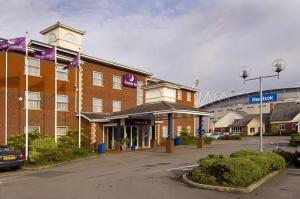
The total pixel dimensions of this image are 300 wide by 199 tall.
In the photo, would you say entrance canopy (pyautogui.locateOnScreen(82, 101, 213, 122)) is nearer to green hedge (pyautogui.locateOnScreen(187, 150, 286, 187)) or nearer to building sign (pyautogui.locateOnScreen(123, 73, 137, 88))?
building sign (pyautogui.locateOnScreen(123, 73, 137, 88))

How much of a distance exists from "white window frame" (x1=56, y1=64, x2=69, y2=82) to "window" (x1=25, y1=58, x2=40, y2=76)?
6.10 feet

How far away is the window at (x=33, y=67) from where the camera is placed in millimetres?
29008

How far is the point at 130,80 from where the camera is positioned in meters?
38.1

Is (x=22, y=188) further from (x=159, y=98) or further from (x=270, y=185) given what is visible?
(x=159, y=98)

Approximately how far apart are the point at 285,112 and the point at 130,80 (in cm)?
5451

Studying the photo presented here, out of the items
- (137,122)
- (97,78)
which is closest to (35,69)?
(97,78)

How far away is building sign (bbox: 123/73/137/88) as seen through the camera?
37.5 meters

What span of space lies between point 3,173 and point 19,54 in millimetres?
11424

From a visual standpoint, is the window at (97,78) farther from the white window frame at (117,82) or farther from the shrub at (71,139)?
the shrub at (71,139)

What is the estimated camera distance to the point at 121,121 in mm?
32656

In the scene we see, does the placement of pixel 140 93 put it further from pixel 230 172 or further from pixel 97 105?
pixel 230 172

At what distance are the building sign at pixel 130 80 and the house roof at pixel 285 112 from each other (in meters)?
50.3

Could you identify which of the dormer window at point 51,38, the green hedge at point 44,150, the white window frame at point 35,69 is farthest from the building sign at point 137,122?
the dormer window at point 51,38

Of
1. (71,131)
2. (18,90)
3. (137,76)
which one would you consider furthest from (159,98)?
(18,90)
